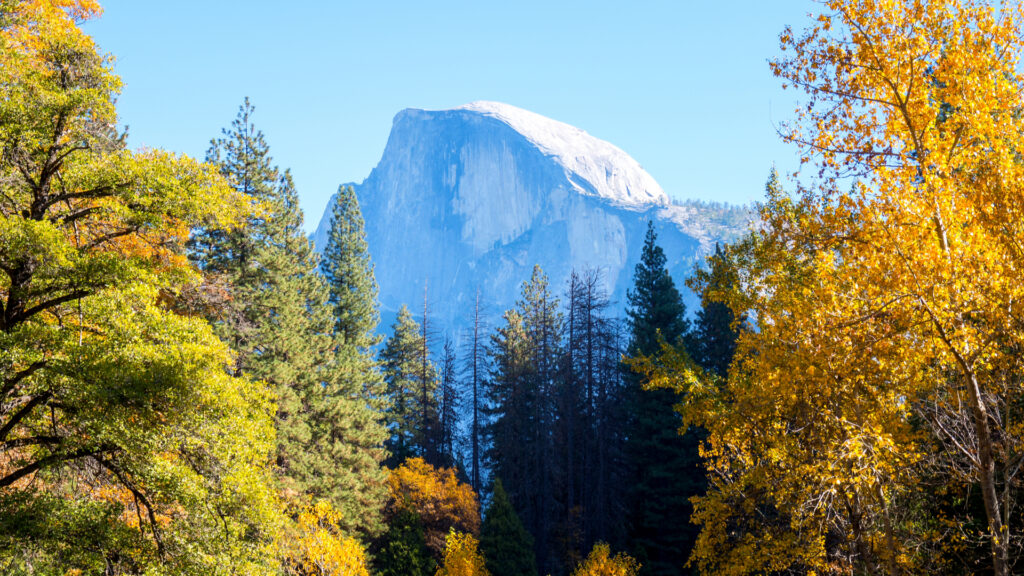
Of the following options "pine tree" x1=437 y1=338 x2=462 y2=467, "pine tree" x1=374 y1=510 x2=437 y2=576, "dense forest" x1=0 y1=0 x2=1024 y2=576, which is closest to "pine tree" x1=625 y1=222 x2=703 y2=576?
"pine tree" x1=374 y1=510 x2=437 y2=576

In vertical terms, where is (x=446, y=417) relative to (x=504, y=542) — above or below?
above

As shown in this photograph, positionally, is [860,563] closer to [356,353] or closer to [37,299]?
[37,299]

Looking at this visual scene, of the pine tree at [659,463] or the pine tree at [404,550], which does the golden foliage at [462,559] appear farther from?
the pine tree at [659,463]

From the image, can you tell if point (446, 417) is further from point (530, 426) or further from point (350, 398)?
point (350, 398)

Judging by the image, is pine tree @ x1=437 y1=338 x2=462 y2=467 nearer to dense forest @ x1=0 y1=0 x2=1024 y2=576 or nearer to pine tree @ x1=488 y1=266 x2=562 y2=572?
pine tree @ x1=488 y1=266 x2=562 y2=572

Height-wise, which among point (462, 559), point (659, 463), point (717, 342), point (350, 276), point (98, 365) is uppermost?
point (350, 276)

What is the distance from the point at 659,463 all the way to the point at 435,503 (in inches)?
385

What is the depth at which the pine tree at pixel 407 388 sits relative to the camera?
125ft

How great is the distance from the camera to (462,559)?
22.4 meters

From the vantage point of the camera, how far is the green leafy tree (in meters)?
7.36

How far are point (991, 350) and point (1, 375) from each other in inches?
397

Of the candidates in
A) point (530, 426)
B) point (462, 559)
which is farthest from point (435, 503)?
point (530, 426)

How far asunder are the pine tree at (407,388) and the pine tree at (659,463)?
13844 mm

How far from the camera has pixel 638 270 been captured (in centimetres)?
3375
